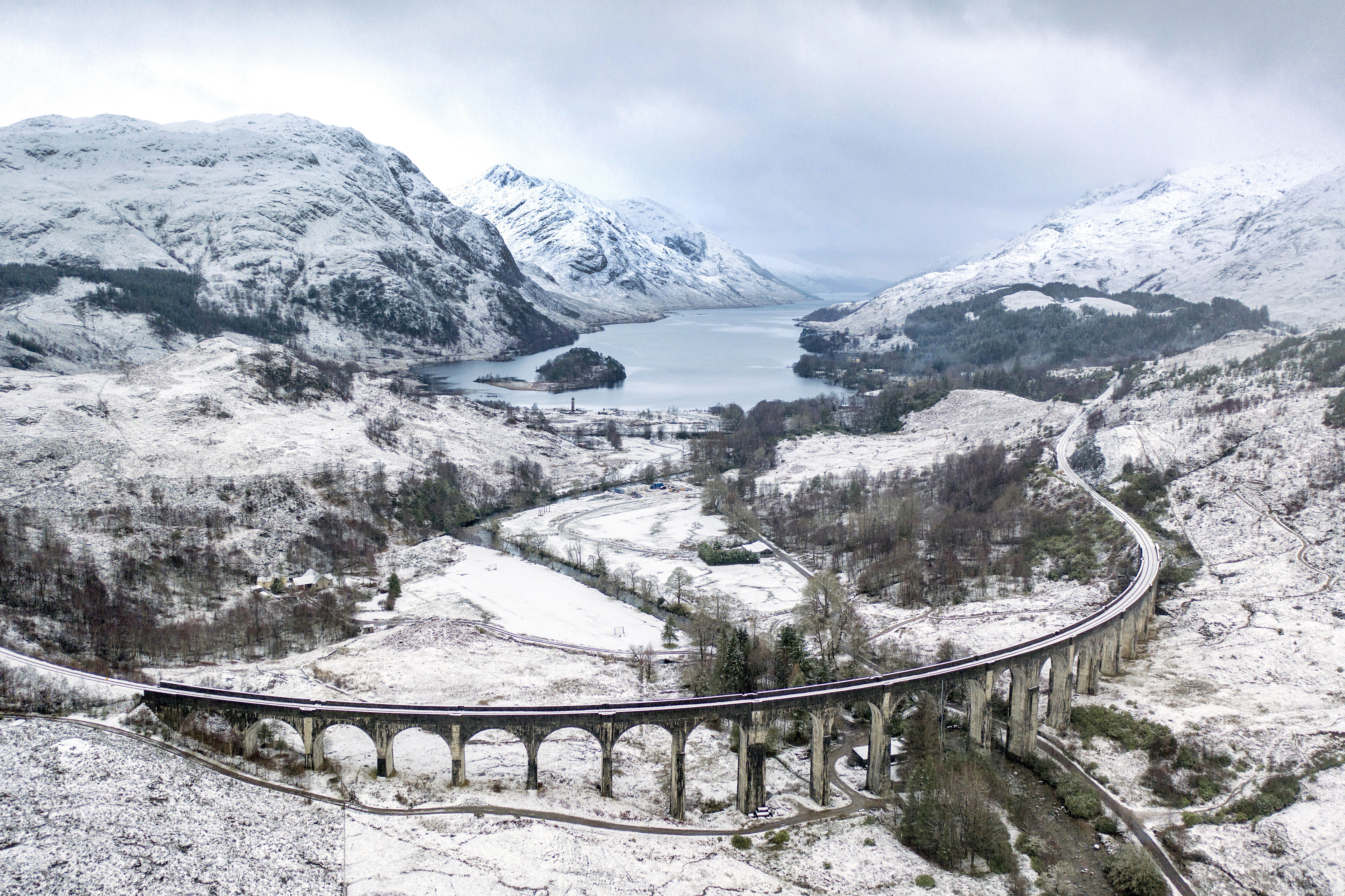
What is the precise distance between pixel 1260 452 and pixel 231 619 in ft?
314

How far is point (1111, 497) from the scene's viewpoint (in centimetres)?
8744

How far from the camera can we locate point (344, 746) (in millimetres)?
44500

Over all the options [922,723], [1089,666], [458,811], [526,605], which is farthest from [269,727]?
[1089,666]

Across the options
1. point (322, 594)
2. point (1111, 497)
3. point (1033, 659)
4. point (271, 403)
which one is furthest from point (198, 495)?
point (1111, 497)

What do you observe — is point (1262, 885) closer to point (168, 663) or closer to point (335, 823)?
point (335, 823)

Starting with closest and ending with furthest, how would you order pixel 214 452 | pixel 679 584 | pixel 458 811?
pixel 458 811
pixel 679 584
pixel 214 452

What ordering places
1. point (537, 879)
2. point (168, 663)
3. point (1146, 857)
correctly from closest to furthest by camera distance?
point (537, 879), point (1146, 857), point (168, 663)

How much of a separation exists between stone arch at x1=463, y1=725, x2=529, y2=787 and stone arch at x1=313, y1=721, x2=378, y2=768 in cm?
479

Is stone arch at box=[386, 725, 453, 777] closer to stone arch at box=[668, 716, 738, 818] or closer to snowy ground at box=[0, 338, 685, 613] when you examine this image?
stone arch at box=[668, 716, 738, 818]

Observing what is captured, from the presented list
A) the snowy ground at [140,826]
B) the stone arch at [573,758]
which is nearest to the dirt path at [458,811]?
the snowy ground at [140,826]

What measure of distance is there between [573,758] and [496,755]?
13.9 feet

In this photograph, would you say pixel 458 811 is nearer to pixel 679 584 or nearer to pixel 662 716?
pixel 662 716

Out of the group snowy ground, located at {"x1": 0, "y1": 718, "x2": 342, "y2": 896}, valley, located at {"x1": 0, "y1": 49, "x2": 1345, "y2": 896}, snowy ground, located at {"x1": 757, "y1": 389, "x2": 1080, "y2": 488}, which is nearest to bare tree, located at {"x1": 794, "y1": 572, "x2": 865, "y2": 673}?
valley, located at {"x1": 0, "y1": 49, "x2": 1345, "y2": 896}

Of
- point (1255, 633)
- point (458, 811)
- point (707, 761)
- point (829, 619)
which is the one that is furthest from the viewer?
point (829, 619)
